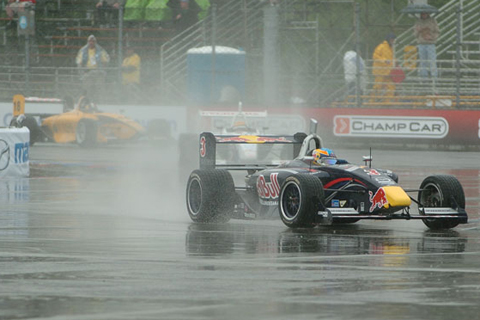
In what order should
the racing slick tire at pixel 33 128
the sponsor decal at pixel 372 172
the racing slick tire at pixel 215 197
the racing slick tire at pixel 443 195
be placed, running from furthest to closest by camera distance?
the racing slick tire at pixel 33 128, the racing slick tire at pixel 215 197, the racing slick tire at pixel 443 195, the sponsor decal at pixel 372 172

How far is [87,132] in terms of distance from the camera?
102 ft

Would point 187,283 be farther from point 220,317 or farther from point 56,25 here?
point 56,25

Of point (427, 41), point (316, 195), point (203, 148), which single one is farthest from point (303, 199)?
point (427, 41)

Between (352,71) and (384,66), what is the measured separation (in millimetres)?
848

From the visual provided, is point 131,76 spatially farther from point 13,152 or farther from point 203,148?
point 203,148

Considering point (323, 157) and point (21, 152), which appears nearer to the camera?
point (323, 157)

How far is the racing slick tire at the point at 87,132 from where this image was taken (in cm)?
3094

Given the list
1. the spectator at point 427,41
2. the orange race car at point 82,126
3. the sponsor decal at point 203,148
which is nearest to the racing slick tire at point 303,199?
the sponsor decal at point 203,148

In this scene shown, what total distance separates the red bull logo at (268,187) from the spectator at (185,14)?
2094cm

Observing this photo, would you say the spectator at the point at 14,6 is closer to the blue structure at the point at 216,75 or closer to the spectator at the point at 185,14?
the spectator at the point at 185,14

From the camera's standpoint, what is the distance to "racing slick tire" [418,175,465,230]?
502 inches

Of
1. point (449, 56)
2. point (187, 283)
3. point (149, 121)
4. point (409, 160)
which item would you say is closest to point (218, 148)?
point (409, 160)

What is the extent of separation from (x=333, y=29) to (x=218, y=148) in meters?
7.20

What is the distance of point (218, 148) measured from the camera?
2530 centimetres
